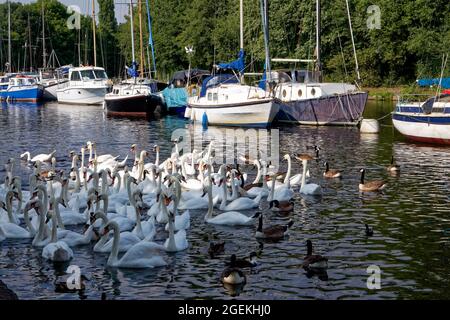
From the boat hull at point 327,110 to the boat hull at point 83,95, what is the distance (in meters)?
27.3

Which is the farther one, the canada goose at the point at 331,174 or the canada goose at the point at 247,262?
the canada goose at the point at 331,174

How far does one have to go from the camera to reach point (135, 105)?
57.5 meters

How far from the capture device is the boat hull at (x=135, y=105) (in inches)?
2250

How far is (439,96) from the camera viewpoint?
120 ft

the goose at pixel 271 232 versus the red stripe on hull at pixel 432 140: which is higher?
the red stripe on hull at pixel 432 140

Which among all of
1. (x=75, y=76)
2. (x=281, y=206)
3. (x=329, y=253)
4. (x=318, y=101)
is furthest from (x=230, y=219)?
(x=75, y=76)

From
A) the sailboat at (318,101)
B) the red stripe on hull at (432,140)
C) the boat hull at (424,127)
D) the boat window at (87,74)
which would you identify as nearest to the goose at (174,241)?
the boat hull at (424,127)

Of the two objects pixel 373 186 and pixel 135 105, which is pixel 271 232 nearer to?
pixel 373 186

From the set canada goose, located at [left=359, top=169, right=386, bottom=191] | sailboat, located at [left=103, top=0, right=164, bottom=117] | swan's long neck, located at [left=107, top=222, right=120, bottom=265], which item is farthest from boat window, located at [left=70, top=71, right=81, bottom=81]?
swan's long neck, located at [left=107, top=222, right=120, bottom=265]

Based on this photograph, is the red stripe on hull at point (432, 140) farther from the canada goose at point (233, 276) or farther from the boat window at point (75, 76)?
the boat window at point (75, 76)

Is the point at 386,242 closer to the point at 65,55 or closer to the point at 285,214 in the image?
the point at 285,214

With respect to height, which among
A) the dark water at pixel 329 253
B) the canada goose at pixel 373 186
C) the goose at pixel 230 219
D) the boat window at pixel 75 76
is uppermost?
the boat window at pixel 75 76

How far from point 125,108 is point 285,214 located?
38.8 metres
